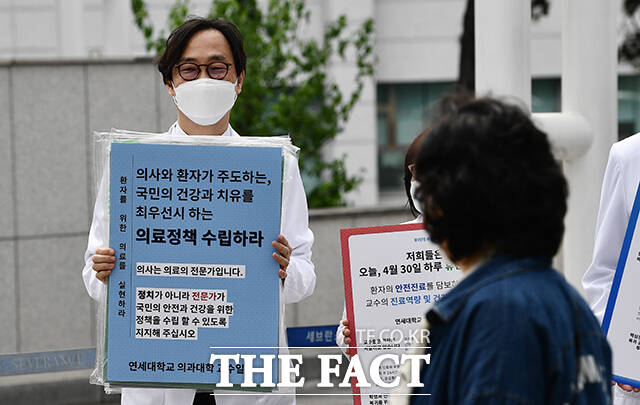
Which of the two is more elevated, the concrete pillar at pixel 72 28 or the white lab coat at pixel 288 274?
the concrete pillar at pixel 72 28

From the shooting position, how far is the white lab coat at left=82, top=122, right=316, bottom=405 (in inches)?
110

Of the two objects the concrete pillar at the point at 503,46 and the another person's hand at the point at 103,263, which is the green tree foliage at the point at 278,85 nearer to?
the concrete pillar at the point at 503,46

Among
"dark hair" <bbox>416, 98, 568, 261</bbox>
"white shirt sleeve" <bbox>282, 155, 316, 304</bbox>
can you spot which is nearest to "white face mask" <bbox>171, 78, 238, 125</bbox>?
"white shirt sleeve" <bbox>282, 155, 316, 304</bbox>

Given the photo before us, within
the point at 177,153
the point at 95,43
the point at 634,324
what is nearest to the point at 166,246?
the point at 177,153

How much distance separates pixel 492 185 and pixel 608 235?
1426mm

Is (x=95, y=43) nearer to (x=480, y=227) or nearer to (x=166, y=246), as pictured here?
(x=166, y=246)

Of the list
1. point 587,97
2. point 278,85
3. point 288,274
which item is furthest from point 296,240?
point 278,85

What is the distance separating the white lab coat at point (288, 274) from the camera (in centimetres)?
279

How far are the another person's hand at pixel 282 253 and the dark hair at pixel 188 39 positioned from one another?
0.72 metres

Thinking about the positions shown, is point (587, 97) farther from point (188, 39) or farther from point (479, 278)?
point (479, 278)

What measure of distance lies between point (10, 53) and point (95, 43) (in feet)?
5.27

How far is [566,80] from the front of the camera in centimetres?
468

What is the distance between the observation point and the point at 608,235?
2.83 m

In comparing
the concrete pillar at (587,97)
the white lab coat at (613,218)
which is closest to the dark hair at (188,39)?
the white lab coat at (613,218)
